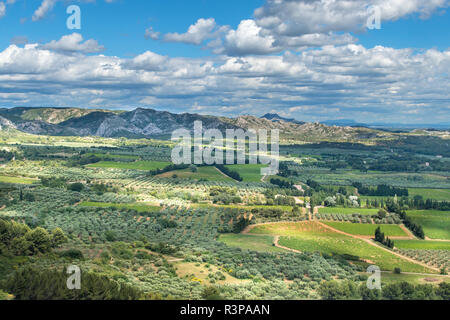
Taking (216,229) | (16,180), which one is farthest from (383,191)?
(16,180)

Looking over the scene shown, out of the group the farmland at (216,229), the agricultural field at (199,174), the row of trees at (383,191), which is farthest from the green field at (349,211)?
the agricultural field at (199,174)

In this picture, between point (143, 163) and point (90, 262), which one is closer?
point (90, 262)

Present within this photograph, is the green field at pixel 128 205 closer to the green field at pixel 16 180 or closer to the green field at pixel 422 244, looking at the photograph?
the green field at pixel 16 180

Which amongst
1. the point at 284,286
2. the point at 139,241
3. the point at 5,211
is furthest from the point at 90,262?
the point at 5,211

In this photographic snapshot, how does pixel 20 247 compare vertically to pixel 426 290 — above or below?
above

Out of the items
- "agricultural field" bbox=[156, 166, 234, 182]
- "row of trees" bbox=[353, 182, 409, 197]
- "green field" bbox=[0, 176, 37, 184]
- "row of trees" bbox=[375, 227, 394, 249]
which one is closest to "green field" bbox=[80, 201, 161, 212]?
"green field" bbox=[0, 176, 37, 184]

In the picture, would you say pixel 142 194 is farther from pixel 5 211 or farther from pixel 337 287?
pixel 337 287

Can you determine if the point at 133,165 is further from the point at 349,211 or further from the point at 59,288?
the point at 59,288
